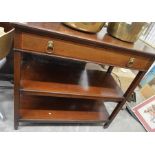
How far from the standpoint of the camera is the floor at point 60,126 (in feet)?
4.16

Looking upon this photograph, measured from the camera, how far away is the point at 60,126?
1358 millimetres

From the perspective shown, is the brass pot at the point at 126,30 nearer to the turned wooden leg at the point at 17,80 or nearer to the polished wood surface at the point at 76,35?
the polished wood surface at the point at 76,35

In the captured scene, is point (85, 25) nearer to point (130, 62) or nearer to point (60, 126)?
point (130, 62)

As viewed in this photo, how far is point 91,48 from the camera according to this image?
938 millimetres

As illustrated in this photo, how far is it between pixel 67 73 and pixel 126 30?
52 cm

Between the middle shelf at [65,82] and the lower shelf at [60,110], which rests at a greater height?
the middle shelf at [65,82]

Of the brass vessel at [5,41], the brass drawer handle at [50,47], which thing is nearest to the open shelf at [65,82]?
the brass vessel at [5,41]

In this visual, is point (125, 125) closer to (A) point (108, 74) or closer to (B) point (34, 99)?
(A) point (108, 74)

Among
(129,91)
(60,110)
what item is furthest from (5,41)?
(129,91)

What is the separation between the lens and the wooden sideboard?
866 mm

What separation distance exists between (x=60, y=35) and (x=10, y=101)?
841mm

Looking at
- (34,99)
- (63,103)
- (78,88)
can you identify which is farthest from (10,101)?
(78,88)

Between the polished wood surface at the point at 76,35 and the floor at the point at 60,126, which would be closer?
the polished wood surface at the point at 76,35

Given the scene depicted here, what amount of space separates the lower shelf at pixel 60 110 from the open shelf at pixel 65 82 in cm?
24
